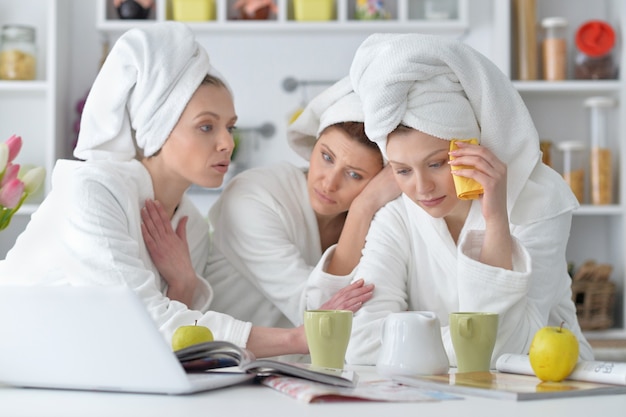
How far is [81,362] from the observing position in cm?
110

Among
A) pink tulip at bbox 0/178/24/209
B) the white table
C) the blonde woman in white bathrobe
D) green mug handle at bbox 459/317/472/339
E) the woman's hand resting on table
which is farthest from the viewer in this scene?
the woman's hand resting on table

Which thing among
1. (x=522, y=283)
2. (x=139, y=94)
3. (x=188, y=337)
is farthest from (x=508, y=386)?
(x=139, y=94)

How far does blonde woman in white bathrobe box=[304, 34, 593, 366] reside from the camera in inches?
71.7

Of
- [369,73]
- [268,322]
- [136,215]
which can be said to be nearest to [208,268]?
[268,322]

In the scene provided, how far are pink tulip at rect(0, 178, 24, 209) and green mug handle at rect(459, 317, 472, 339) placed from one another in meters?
0.84

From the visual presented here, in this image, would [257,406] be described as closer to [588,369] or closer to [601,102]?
[588,369]

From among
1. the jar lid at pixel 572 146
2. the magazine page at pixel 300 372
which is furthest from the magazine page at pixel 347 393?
the jar lid at pixel 572 146

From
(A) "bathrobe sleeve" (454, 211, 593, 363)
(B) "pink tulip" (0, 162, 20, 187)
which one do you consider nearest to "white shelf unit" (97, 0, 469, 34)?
(A) "bathrobe sleeve" (454, 211, 593, 363)

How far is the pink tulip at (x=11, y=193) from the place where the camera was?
171 cm

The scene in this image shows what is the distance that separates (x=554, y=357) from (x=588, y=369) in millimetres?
54

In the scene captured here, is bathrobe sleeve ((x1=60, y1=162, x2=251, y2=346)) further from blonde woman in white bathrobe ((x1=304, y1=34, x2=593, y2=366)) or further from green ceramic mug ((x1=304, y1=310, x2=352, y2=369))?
green ceramic mug ((x1=304, y1=310, x2=352, y2=369))

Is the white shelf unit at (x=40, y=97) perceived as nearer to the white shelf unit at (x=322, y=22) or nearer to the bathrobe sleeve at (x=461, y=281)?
the white shelf unit at (x=322, y=22)

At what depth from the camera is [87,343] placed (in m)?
1.08

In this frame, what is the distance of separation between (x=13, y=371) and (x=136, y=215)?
3.19ft
